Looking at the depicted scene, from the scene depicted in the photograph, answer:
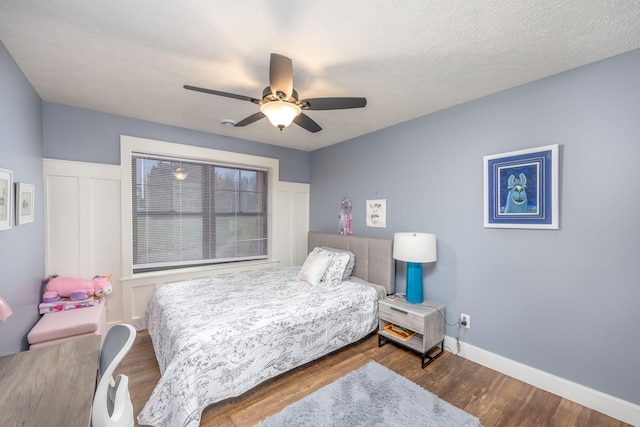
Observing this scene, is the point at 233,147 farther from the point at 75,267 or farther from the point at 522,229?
the point at 522,229

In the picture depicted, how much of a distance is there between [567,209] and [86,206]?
4567 mm

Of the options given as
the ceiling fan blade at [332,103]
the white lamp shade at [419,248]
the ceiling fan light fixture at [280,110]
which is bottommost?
the white lamp shade at [419,248]

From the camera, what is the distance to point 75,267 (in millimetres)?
2742

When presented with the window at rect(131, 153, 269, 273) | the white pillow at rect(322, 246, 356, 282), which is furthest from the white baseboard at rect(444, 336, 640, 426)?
the window at rect(131, 153, 269, 273)

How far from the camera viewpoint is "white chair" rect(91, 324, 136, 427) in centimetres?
107

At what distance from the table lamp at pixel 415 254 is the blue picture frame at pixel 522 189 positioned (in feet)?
1.81

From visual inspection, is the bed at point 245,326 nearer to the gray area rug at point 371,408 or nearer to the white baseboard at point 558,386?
the gray area rug at point 371,408

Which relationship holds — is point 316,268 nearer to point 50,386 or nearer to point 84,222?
point 50,386

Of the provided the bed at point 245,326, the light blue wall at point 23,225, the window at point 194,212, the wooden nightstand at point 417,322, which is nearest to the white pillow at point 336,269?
the bed at point 245,326

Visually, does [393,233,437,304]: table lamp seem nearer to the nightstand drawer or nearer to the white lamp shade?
the white lamp shade

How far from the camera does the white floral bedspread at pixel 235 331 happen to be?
5.50 feet

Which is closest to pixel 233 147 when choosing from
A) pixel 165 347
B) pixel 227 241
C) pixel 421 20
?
pixel 227 241

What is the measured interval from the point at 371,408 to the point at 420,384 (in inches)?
21.5

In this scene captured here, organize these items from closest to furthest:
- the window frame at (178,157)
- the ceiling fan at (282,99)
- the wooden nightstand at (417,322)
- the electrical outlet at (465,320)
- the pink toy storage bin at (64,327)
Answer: the ceiling fan at (282,99)
the pink toy storage bin at (64,327)
the wooden nightstand at (417,322)
the electrical outlet at (465,320)
the window frame at (178,157)
